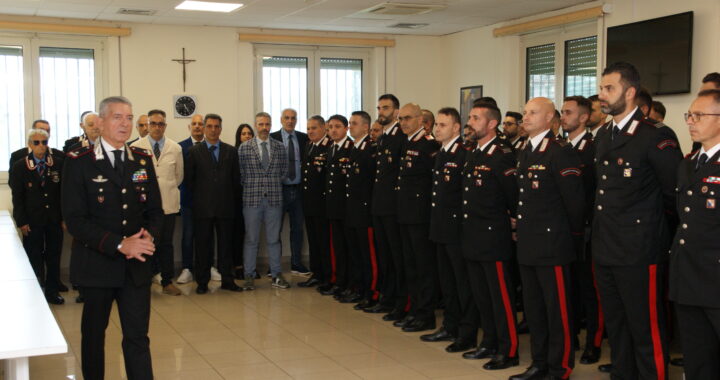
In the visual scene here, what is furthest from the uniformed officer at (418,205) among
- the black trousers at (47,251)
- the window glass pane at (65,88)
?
the window glass pane at (65,88)

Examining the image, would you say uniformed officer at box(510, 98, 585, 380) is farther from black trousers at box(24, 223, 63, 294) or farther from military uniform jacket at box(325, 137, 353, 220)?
black trousers at box(24, 223, 63, 294)

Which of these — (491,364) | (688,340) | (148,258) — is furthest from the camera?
(491,364)

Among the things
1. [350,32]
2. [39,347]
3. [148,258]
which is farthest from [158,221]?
[350,32]

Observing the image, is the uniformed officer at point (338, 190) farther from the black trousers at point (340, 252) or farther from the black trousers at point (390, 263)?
the black trousers at point (390, 263)

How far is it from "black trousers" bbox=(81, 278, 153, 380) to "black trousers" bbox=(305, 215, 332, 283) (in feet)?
12.0

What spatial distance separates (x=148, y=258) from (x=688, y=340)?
8.40 feet

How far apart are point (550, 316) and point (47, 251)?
464 cm

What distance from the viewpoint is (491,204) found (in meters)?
4.77

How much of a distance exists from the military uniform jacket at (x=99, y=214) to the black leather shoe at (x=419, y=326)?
2578 mm

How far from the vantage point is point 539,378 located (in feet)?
14.7

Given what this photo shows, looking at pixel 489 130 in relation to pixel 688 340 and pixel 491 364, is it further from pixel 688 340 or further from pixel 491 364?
pixel 688 340

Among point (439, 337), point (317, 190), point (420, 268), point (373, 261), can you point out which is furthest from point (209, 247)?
point (439, 337)

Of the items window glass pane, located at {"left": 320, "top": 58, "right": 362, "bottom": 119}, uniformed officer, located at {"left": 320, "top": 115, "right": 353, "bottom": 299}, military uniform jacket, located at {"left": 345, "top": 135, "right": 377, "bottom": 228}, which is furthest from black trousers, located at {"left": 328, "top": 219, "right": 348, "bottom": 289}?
window glass pane, located at {"left": 320, "top": 58, "right": 362, "bottom": 119}

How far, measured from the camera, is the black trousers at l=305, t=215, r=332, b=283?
7.45m
